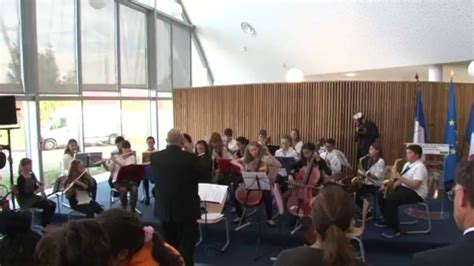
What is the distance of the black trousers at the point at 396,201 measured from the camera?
5660 mm

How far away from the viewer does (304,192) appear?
562cm

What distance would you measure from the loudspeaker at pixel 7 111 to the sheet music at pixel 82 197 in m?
1.30

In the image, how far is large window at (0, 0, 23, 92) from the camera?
7488 millimetres

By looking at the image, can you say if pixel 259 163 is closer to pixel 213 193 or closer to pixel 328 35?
pixel 213 193

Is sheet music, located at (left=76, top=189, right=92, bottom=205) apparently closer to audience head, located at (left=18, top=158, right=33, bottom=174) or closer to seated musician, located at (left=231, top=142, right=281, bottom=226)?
audience head, located at (left=18, top=158, right=33, bottom=174)

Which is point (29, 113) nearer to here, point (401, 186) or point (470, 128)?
point (401, 186)

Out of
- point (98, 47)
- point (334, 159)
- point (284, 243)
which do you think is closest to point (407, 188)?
point (334, 159)

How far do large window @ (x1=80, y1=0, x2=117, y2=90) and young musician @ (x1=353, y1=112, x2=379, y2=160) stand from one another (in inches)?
219

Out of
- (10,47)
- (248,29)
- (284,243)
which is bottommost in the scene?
(284,243)

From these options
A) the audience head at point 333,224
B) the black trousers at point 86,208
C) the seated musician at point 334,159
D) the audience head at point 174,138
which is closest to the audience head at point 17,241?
the audience head at point 174,138

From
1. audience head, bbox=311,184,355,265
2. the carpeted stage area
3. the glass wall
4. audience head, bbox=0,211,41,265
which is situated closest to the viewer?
audience head, bbox=311,184,355,265

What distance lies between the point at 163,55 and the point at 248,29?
2.51 meters

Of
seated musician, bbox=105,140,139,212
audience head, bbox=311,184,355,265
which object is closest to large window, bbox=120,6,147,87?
seated musician, bbox=105,140,139,212

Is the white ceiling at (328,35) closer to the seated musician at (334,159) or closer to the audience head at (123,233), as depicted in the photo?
the seated musician at (334,159)
